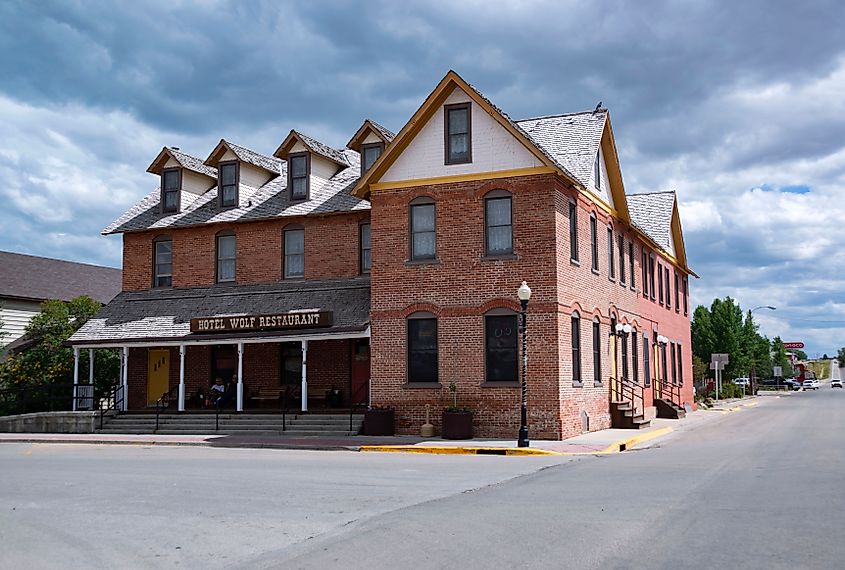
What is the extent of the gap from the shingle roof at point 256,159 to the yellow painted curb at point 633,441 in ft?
54.1

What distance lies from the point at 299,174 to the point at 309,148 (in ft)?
3.23

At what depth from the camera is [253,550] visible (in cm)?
870

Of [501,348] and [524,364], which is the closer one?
[524,364]

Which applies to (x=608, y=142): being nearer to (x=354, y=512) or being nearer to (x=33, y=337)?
(x=354, y=512)

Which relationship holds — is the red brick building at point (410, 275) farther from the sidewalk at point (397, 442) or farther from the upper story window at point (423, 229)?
the sidewalk at point (397, 442)

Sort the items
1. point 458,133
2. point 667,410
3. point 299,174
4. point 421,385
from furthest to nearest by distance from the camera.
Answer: point 667,410 → point 299,174 → point 458,133 → point 421,385

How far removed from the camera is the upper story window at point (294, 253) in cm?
2947

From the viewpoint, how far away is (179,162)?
105ft

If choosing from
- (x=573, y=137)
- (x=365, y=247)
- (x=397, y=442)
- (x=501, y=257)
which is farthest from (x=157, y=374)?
(x=573, y=137)

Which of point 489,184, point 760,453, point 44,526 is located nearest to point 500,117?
point 489,184

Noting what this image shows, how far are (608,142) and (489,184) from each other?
6507 mm

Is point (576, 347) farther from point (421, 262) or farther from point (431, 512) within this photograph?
point (431, 512)

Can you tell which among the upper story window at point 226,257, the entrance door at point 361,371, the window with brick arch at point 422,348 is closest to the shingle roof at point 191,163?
the upper story window at point 226,257

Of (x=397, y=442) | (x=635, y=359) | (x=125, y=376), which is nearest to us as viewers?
(x=397, y=442)
